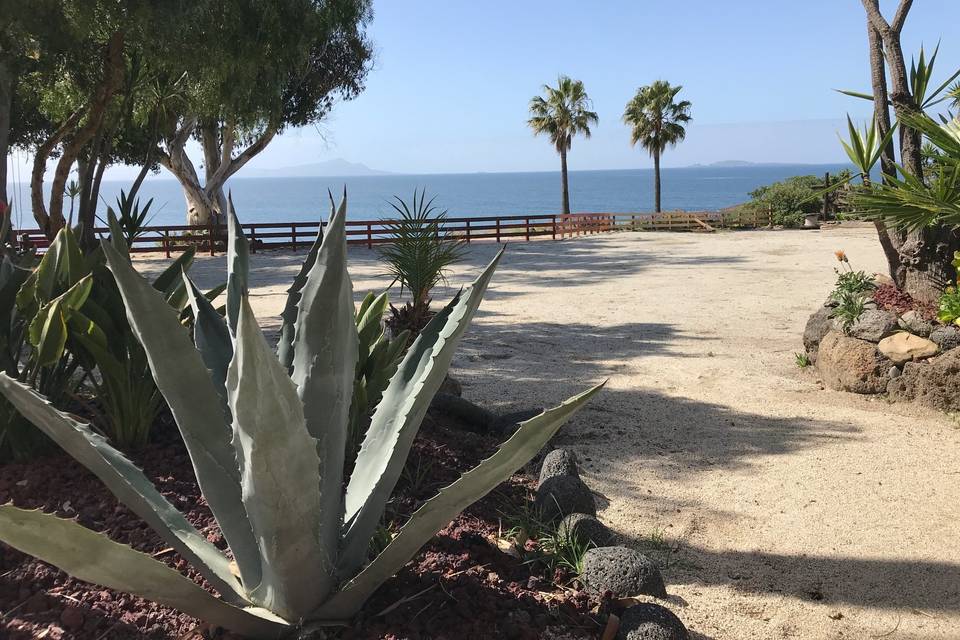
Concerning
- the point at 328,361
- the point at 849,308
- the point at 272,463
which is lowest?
the point at 849,308

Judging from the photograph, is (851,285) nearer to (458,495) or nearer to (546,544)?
(546,544)

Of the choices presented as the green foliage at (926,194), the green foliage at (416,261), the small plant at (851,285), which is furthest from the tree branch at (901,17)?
the green foliage at (416,261)

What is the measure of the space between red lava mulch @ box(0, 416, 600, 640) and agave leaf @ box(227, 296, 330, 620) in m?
0.27

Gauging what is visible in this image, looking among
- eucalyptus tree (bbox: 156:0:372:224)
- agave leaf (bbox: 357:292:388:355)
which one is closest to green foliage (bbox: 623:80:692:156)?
eucalyptus tree (bbox: 156:0:372:224)

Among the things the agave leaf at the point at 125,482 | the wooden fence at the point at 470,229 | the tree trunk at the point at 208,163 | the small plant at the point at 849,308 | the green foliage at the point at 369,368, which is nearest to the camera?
the agave leaf at the point at 125,482

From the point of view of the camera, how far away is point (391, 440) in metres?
2.27

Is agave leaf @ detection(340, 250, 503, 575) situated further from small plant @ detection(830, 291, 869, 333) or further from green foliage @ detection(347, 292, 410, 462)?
small plant @ detection(830, 291, 869, 333)

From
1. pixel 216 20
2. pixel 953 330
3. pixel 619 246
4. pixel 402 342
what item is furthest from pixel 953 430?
pixel 619 246

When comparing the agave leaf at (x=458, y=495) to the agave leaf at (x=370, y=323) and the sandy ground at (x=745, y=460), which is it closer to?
the sandy ground at (x=745, y=460)

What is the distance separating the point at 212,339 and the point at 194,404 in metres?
0.51

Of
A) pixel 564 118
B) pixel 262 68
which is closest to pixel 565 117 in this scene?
pixel 564 118

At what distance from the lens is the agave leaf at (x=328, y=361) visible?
216 cm

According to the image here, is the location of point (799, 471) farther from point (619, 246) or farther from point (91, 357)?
point (619, 246)

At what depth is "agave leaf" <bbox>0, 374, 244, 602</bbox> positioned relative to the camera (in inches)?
69.4
